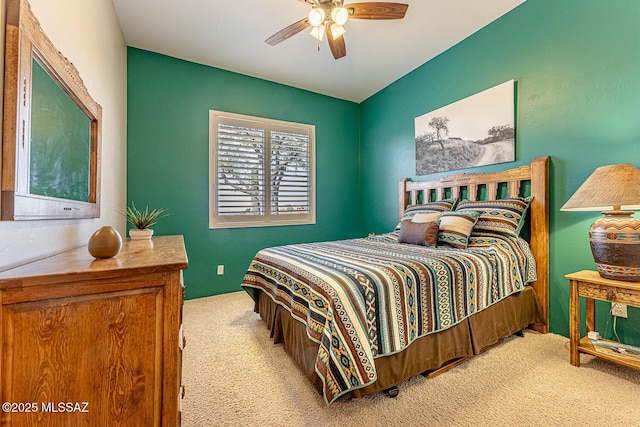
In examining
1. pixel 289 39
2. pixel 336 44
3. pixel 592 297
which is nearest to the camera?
pixel 592 297

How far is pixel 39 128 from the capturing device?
104 cm

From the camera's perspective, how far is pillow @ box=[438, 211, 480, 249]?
233 cm

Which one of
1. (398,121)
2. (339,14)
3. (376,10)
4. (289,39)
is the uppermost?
(289,39)

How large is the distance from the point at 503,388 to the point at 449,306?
1.72ft

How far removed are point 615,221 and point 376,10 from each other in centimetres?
215

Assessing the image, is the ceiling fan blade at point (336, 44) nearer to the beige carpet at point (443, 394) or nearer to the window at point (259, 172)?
the window at point (259, 172)

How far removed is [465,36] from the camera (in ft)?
9.41

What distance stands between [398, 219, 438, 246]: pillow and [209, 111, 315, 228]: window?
1809 mm

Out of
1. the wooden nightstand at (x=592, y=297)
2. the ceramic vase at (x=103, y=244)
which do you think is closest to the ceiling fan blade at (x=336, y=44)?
the ceramic vase at (x=103, y=244)

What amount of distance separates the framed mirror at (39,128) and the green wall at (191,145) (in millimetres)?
1667

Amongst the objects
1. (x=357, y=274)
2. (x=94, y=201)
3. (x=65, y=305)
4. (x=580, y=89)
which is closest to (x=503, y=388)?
(x=357, y=274)

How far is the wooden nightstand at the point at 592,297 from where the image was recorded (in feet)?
5.19

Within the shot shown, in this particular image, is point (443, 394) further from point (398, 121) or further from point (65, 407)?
point (398, 121)

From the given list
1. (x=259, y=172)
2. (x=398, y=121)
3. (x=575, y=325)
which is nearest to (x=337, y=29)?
(x=398, y=121)
